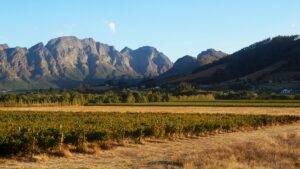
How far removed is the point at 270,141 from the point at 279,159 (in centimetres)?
778

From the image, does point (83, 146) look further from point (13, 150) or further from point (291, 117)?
point (291, 117)

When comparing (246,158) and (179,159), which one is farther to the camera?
(246,158)

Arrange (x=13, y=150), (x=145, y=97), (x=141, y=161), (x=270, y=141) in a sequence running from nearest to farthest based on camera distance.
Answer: (x=141, y=161) → (x=13, y=150) → (x=270, y=141) → (x=145, y=97)

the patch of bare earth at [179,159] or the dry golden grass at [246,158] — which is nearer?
the dry golden grass at [246,158]

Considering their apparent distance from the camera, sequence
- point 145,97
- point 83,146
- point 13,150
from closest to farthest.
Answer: point 13,150 → point 83,146 → point 145,97

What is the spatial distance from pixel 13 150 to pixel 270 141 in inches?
722

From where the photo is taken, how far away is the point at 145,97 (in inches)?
4732

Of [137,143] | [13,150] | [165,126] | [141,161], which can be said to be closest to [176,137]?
[165,126]

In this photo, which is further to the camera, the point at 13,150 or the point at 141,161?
the point at 13,150

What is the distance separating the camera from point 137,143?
3186cm

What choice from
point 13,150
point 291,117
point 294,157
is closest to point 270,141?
point 294,157

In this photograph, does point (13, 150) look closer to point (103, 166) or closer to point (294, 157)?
point (103, 166)

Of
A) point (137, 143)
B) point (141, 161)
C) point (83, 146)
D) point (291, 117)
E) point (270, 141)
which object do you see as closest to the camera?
point (141, 161)

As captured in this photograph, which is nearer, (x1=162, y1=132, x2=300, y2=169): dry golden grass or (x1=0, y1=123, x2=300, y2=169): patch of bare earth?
(x1=162, y1=132, x2=300, y2=169): dry golden grass
